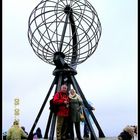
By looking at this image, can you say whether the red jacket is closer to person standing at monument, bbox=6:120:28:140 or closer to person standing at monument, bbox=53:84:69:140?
person standing at monument, bbox=53:84:69:140

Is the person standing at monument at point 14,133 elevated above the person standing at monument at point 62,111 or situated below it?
below

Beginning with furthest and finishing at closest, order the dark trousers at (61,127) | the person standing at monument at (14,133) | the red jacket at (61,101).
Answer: the person standing at monument at (14,133) → the dark trousers at (61,127) → the red jacket at (61,101)

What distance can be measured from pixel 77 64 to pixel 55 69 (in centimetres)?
83

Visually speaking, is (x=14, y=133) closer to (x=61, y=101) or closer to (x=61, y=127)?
(x=61, y=127)

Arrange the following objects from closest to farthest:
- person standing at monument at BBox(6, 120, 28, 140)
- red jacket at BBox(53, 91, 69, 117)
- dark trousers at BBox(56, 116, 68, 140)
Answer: red jacket at BBox(53, 91, 69, 117)
dark trousers at BBox(56, 116, 68, 140)
person standing at monument at BBox(6, 120, 28, 140)

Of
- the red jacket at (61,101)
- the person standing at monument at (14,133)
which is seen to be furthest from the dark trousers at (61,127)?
the person standing at monument at (14,133)

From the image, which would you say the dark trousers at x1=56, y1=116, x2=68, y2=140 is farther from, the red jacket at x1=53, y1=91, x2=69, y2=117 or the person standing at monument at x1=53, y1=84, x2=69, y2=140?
the red jacket at x1=53, y1=91, x2=69, y2=117

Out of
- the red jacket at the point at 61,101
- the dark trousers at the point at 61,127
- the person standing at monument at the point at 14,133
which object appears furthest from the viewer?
the person standing at monument at the point at 14,133

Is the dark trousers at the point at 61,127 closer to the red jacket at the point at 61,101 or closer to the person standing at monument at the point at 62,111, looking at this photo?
the person standing at monument at the point at 62,111

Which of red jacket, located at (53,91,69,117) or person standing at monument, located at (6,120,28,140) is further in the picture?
person standing at monument, located at (6,120,28,140)

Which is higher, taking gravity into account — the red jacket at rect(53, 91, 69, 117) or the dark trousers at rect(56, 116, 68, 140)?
the red jacket at rect(53, 91, 69, 117)

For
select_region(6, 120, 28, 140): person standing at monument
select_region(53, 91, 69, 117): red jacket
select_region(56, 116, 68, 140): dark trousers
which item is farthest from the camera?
select_region(6, 120, 28, 140): person standing at monument

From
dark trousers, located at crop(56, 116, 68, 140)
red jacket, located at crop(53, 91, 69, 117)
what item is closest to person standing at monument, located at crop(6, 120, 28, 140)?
dark trousers, located at crop(56, 116, 68, 140)

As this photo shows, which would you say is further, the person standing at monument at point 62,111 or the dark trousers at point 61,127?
the dark trousers at point 61,127
